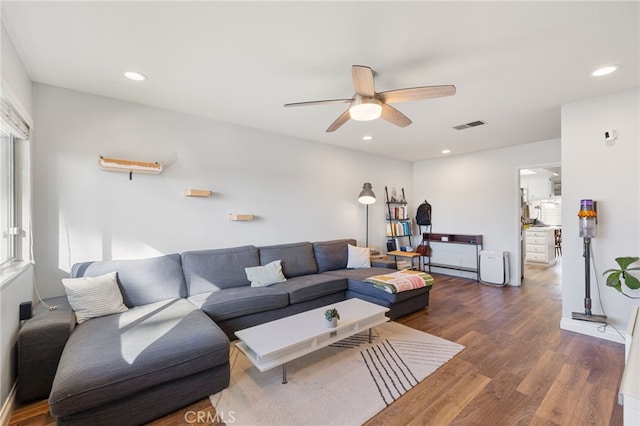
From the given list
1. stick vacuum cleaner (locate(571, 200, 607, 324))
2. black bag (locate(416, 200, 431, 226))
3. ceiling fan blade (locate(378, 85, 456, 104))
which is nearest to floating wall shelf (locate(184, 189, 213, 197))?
ceiling fan blade (locate(378, 85, 456, 104))

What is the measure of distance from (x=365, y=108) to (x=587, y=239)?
2.86 metres

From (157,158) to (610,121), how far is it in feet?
16.4

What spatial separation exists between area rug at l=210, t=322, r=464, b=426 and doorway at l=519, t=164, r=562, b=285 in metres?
4.82

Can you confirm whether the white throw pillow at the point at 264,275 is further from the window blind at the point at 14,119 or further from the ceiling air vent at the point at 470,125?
the ceiling air vent at the point at 470,125

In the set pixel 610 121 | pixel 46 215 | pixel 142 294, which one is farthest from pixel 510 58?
pixel 46 215

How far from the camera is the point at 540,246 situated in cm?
716

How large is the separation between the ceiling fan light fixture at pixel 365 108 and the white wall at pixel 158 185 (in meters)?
2.17

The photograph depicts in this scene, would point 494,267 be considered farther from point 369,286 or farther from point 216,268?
point 216,268

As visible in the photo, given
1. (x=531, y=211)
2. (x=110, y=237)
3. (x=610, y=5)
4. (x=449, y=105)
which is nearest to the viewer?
(x=610, y=5)

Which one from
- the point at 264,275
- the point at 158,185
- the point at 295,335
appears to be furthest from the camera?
the point at 264,275

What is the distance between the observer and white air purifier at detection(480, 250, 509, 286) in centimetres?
507

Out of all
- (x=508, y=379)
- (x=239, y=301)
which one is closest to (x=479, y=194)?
(x=508, y=379)

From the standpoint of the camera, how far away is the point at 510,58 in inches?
88.1

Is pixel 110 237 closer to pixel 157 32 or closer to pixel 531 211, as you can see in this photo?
pixel 157 32
